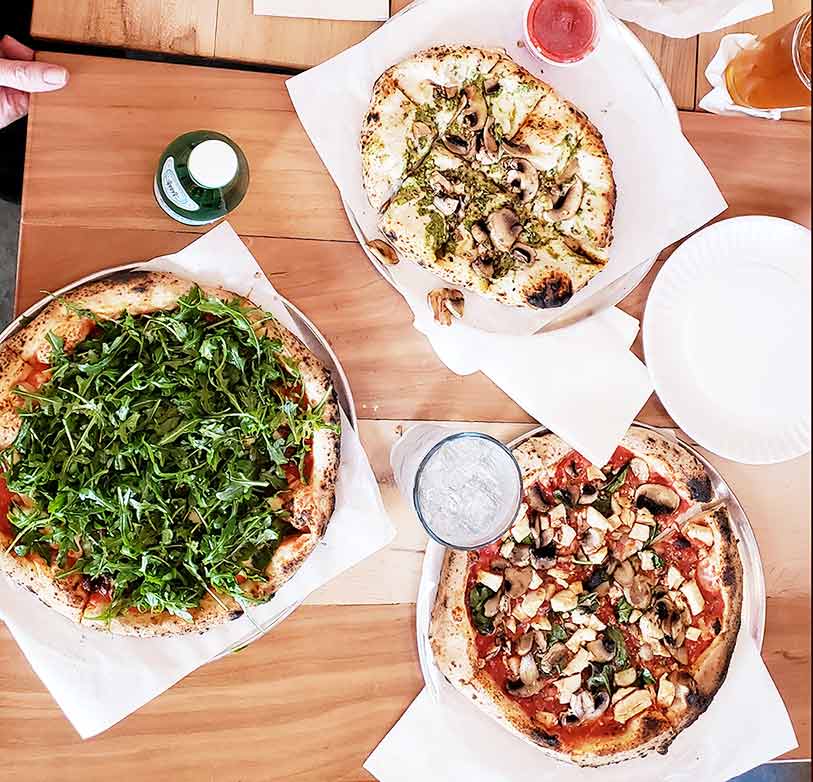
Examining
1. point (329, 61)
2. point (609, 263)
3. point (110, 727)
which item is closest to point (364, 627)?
point (110, 727)

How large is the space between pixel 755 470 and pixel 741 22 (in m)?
0.75

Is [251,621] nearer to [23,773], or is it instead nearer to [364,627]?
[364,627]

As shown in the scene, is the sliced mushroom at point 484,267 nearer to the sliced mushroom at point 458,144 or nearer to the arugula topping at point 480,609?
Answer: the sliced mushroom at point 458,144

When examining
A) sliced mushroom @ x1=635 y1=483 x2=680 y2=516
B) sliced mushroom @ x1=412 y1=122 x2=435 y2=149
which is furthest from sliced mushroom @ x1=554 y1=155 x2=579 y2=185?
sliced mushroom @ x1=635 y1=483 x2=680 y2=516

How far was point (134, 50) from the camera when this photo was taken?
1402 mm

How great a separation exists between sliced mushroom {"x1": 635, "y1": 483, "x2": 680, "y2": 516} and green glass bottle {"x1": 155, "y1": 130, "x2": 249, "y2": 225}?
79 centimetres

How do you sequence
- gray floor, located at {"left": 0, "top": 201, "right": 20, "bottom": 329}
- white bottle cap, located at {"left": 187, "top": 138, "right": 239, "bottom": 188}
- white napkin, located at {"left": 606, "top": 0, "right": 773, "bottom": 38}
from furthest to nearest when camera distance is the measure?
gray floor, located at {"left": 0, "top": 201, "right": 20, "bottom": 329} → white napkin, located at {"left": 606, "top": 0, "right": 773, "bottom": 38} → white bottle cap, located at {"left": 187, "top": 138, "right": 239, "bottom": 188}

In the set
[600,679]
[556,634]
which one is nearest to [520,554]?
A: [556,634]

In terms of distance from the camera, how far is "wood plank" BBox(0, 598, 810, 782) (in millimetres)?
1363

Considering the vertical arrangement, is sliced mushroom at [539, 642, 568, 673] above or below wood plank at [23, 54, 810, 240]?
below

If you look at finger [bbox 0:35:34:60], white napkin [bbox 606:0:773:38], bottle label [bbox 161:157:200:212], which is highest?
white napkin [bbox 606:0:773:38]

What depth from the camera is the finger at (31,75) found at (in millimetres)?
1313

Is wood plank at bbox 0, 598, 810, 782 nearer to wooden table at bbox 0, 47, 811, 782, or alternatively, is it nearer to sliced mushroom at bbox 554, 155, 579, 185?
wooden table at bbox 0, 47, 811, 782

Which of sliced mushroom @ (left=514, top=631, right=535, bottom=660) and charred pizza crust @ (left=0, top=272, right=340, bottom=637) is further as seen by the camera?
sliced mushroom @ (left=514, top=631, right=535, bottom=660)
